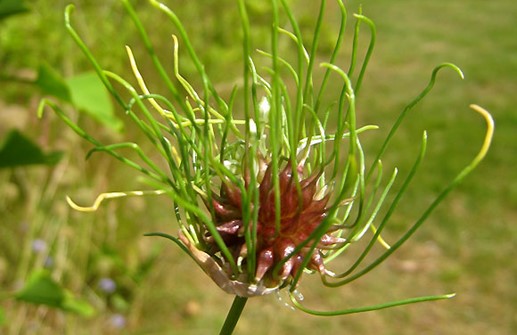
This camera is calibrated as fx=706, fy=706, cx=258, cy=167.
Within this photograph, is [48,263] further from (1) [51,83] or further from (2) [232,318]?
(2) [232,318]

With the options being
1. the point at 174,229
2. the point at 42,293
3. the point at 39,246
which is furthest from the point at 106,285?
the point at 42,293

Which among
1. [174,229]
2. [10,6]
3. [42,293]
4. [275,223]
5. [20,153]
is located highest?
[275,223]

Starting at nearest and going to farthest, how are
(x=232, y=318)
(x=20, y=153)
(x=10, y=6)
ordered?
1. (x=232, y=318)
2. (x=10, y=6)
3. (x=20, y=153)

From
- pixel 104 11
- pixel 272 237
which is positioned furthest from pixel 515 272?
pixel 272 237

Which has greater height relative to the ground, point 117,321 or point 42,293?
point 42,293

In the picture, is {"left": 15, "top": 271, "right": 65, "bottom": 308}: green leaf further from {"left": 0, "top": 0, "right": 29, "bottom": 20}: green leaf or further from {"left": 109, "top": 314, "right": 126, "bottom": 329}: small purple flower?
{"left": 109, "top": 314, "right": 126, "bottom": 329}: small purple flower

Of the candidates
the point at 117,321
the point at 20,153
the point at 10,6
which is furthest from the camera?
the point at 117,321
